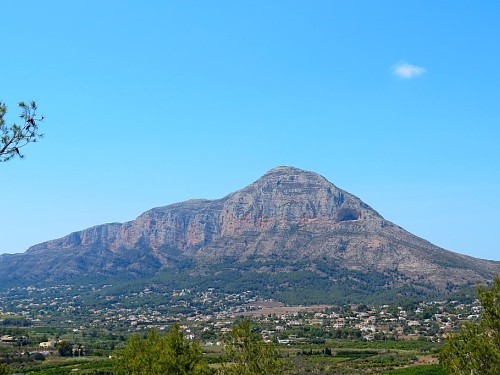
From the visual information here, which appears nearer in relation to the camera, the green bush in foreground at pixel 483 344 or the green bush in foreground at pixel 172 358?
the green bush in foreground at pixel 483 344

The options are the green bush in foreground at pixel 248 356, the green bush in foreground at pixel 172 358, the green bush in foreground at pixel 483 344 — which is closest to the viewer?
the green bush in foreground at pixel 483 344

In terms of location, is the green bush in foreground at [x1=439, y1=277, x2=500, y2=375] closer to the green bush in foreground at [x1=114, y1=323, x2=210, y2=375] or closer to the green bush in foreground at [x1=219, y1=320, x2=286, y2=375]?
the green bush in foreground at [x1=219, y1=320, x2=286, y2=375]

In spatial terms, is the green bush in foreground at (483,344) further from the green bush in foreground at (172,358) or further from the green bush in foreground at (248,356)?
the green bush in foreground at (172,358)

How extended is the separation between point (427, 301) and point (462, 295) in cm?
1064

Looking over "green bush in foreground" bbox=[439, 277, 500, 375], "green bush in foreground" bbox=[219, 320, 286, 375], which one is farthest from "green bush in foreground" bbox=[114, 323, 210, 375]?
"green bush in foreground" bbox=[439, 277, 500, 375]

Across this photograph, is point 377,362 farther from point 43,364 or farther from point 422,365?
point 43,364

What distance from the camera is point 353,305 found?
17762cm

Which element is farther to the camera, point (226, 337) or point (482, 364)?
point (226, 337)

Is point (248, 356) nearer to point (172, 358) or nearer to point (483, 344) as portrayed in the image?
point (172, 358)

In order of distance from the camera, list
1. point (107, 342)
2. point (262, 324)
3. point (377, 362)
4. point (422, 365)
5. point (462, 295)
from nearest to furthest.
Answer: point (422, 365)
point (377, 362)
point (107, 342)
point (262, 324)
point (462, 295)

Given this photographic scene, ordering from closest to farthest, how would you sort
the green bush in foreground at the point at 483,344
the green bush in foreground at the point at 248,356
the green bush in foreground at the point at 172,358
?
the green bush in foreground at the point at 483,344 → the green bush in foreground at the point at 248,356 → the green bush in foreground at the point at 172,358

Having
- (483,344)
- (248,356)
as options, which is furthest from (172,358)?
(483,344)

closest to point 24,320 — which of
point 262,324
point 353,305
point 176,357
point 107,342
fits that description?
point 107,342

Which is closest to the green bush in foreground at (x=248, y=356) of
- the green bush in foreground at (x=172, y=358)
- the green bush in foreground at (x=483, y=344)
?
the green bush in foreground at (x=172, y=358)
